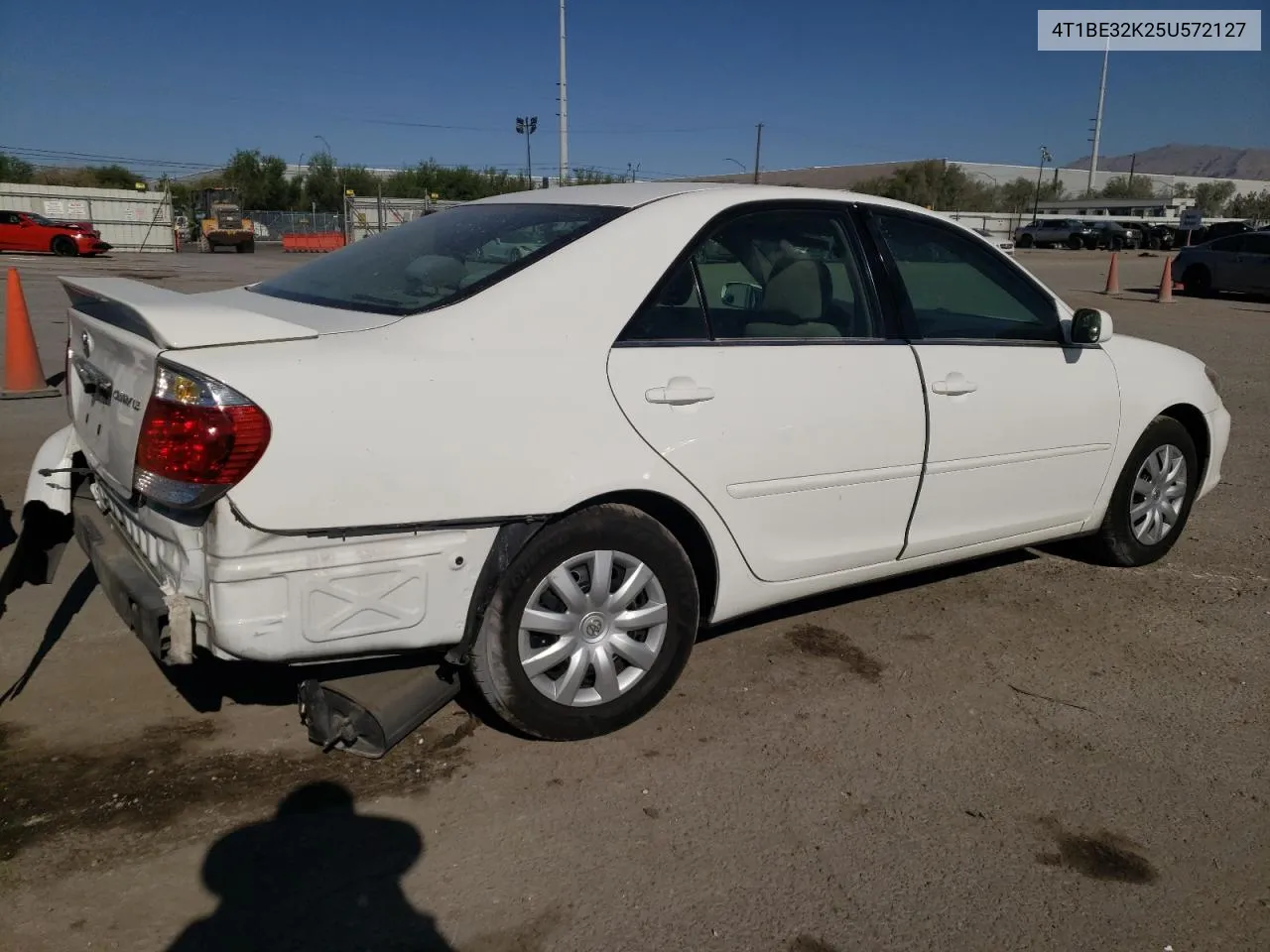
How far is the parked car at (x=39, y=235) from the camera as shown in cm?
3231

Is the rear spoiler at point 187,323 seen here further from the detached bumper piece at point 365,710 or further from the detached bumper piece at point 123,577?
the detached bumper piece at point 365,710

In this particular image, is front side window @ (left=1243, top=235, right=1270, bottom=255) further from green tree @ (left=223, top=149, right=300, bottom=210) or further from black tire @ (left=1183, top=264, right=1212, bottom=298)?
green tree @ (left=223, top=149, right=300, bottom=210)

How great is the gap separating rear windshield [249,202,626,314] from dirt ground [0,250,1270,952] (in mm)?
1357

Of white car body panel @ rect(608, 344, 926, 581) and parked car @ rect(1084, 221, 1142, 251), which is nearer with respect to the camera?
white car body panel @ rect(608, 344, 926, 581)

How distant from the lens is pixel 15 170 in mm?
68938

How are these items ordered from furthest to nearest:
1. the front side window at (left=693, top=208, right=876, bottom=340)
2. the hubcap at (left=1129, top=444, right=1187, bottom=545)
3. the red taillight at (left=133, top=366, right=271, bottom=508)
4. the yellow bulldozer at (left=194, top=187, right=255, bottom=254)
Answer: the yellow bulldozer at (left=194, top=187, right=255, bottom=254) < the hubcap at (left=1129, top=444, right=1187, bottom=545) < the front side window at (left=693, top=208, right=876, bottom=340) < the red taillight at (left=133, top=366, right=271, bottom=508)

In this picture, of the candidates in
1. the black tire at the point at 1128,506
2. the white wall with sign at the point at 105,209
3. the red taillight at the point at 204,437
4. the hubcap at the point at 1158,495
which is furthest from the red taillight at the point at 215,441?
the white wall with sign at the point at 105,209

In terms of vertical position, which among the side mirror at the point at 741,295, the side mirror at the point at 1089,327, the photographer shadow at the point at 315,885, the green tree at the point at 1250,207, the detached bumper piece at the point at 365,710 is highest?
the green tree at the point at 1250,207

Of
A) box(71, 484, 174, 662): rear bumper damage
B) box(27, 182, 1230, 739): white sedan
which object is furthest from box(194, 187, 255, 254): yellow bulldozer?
box(71, 484, 174, 662): rear bumper damage

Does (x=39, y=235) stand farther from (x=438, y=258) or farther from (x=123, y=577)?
(x=123, y=577)

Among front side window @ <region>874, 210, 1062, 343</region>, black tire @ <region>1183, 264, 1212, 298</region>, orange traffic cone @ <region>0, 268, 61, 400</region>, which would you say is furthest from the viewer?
black tire @ <region>1183, 264, 1212, 298</region>

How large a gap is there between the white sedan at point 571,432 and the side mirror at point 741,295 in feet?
0.06

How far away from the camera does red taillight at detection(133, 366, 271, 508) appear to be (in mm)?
2506

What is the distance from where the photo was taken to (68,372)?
3582mm
